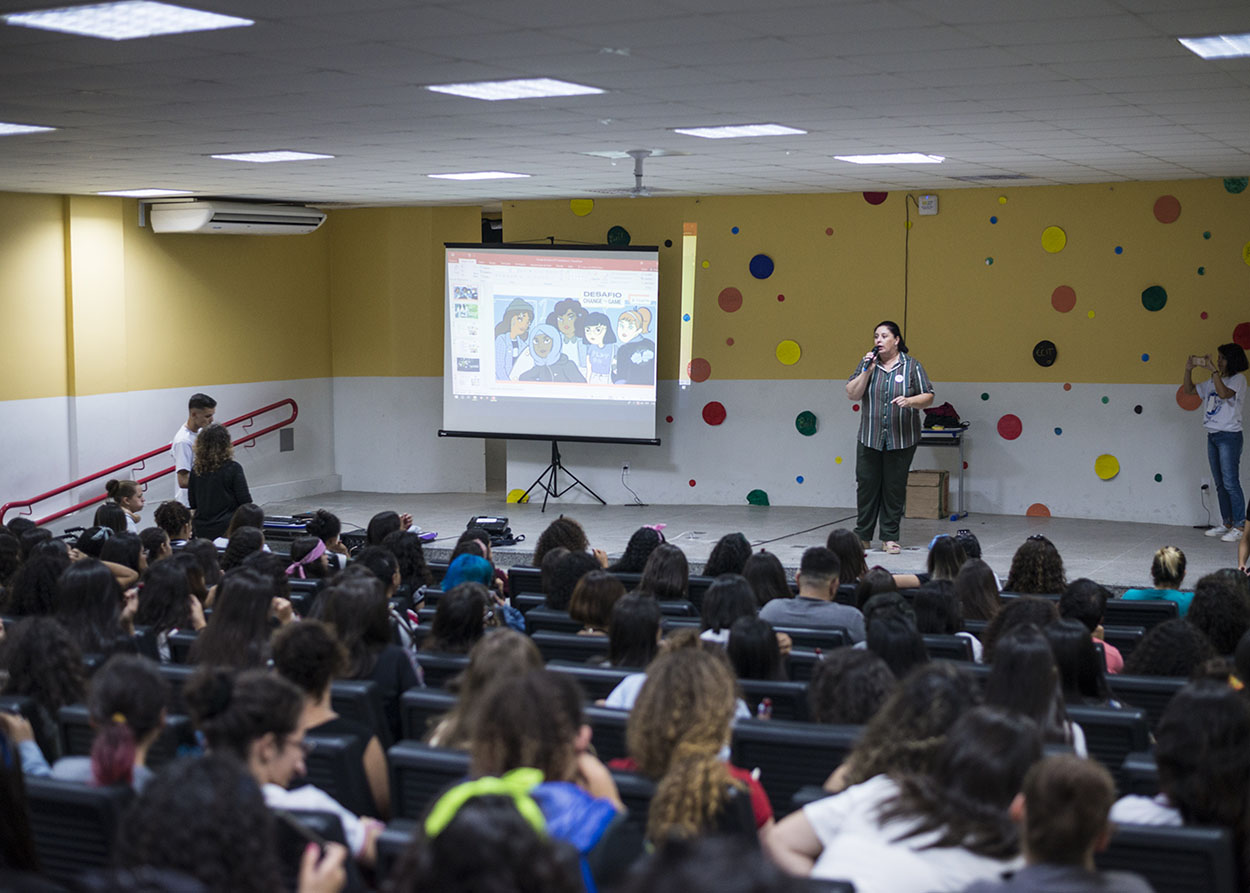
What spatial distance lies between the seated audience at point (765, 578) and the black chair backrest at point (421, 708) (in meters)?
1.91

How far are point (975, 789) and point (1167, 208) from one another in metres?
8.24

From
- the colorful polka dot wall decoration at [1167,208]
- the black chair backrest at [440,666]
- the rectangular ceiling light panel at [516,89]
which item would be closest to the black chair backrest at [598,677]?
the black chair backrest at [440,666]

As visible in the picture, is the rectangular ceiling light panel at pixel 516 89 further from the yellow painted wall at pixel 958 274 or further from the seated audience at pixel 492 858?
the yellow painted wall at pixel 958 274

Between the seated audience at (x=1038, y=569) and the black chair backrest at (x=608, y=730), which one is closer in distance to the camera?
the black chair backrest at (x=608, y=730)

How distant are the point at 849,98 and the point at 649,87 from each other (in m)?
0.93

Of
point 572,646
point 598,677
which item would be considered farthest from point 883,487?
point 598,677

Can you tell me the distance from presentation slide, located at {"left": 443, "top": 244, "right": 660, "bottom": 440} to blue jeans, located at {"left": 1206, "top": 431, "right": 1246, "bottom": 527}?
4293 mm

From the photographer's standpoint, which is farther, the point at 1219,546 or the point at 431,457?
the point at 431,457

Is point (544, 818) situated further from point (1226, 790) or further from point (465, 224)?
point (465, 224)

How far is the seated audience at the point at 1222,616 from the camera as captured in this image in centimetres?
427

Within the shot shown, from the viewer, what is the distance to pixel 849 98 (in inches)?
219

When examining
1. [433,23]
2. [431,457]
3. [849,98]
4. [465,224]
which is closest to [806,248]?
[465,224]

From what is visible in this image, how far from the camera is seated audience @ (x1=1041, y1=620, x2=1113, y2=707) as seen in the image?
354 cm

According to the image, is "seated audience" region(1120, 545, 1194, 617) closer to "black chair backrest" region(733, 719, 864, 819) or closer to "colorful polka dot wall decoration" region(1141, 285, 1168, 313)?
"black chair backrest" region(733, 719, 864, 819)
